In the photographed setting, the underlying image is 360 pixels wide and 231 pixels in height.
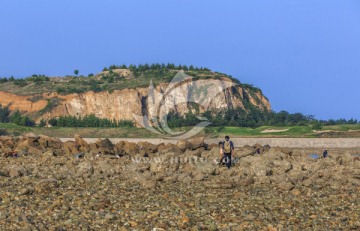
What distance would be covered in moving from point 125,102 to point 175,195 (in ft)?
352

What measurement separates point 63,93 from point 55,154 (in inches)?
3912

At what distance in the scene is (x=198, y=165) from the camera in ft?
95.3

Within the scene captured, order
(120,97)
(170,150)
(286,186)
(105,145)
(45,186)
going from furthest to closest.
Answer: (120,97) → (105,145) → (170,150) → (286,186) → (45,186)

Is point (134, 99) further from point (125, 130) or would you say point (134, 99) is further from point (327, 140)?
point (327, 140)

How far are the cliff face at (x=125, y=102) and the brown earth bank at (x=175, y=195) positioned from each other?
93.3 metres

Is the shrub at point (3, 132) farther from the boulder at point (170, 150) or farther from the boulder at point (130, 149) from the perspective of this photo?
the boulder at point (170, 150)

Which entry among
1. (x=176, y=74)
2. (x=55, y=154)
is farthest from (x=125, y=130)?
(x=55, y=154)

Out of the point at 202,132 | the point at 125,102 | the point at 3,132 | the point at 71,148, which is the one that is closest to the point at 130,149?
the point at 71,148

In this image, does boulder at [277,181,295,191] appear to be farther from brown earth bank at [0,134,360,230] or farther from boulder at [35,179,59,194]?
boulder at [35,179,59,194]

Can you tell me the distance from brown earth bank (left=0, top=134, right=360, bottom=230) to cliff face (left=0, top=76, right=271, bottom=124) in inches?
3673

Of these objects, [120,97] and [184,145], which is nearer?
[184,145]

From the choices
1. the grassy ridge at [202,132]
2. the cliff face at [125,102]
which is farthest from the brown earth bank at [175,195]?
the cliff face at [125,102]

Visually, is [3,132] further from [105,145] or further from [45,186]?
[45,186]

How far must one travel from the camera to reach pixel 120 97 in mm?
129375
